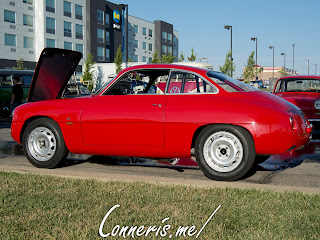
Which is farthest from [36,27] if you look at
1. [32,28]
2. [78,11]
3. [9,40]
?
[78,11]

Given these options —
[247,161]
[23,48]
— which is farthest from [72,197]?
[23,48]

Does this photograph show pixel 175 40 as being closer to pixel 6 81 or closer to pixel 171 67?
pixel 6 81

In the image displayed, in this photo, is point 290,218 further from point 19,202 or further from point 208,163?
point 19,202

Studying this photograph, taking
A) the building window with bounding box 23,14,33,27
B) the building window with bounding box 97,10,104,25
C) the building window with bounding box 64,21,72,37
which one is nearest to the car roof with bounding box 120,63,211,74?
the building window with bounding box 23,14,33,27

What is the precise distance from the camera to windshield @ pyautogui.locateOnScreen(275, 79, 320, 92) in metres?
11.3

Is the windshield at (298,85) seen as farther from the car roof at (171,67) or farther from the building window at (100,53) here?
the building window at (100,53)

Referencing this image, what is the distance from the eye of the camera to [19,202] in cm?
416

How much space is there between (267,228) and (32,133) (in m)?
4.22

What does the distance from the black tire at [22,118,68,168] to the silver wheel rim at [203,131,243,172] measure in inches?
89.6

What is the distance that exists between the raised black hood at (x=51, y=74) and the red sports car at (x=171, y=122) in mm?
202

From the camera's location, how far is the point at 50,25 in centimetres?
5212

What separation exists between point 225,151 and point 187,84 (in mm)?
1189

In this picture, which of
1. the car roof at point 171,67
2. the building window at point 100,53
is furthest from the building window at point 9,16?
the car roof at point 171,67

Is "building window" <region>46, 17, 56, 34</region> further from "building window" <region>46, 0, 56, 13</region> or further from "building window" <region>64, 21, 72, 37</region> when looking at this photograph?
"building window" <region>64, 21, 72, 37</region>
